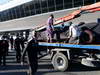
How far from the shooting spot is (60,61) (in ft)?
40.6

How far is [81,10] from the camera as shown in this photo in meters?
13.6

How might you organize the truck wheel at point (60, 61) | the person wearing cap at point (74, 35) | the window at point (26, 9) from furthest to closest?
the window at point (26, 9) < the truck wheel at point (60, 61) < the person wearing cap at point (74, 35)

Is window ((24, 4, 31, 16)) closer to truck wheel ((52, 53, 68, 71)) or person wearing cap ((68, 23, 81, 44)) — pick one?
truck wheel ((52, 53, 68, 71))

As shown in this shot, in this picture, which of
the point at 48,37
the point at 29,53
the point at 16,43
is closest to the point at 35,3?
the point at 16,43

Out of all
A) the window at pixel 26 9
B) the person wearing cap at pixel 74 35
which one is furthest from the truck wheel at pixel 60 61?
the window at pixel 26 9

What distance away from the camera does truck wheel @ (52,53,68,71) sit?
1204 centimetres

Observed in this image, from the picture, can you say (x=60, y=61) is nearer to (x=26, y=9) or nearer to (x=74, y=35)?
(x=74, y=35)

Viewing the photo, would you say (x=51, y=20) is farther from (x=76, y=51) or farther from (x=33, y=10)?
(x=33, y=10)

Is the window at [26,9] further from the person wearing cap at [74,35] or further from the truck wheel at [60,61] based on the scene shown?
the person wearing cap at [74,35]

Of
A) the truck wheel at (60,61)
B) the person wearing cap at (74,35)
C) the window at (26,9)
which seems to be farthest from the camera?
the window at (26,9)

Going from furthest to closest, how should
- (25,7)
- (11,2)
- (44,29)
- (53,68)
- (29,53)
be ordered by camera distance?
(11,2)
(25,7)
(44,29)
(53,68)
(29,53)

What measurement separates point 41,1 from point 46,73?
2525cm

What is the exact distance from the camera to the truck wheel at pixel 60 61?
39.5ft

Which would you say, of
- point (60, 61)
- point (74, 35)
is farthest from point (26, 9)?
point (74, 35)
